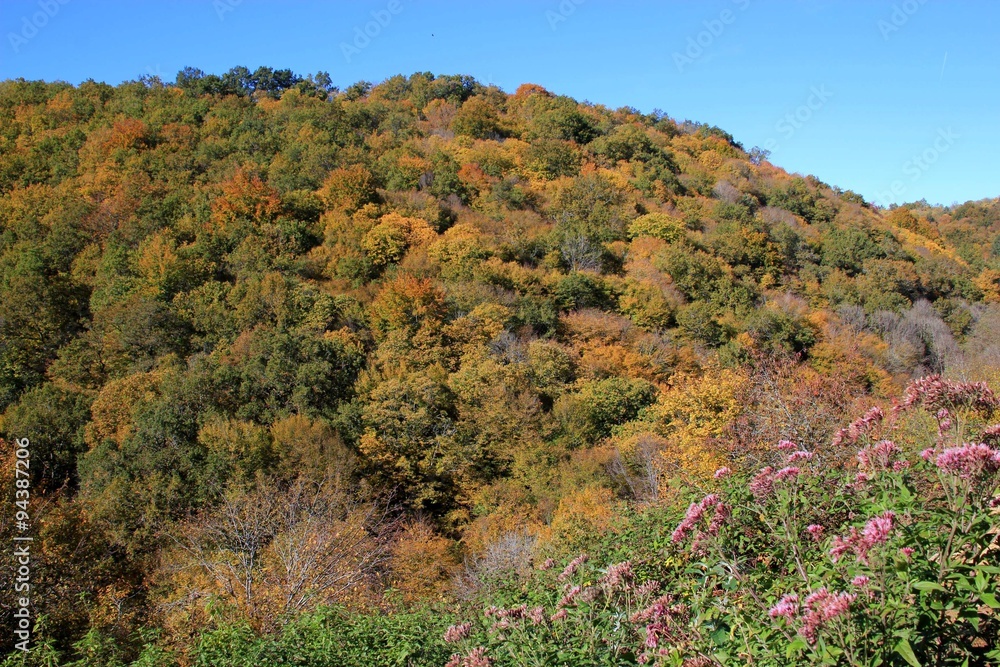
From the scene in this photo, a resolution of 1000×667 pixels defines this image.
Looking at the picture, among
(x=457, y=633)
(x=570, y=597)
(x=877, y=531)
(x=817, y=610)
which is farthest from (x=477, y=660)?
(x=877, y=531)

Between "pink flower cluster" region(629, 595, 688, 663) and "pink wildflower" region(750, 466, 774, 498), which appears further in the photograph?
"pink wildflower" region(750, 466, 774, 498)

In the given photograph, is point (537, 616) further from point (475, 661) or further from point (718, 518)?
point (718, 518)

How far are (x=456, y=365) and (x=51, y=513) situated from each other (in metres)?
15.8

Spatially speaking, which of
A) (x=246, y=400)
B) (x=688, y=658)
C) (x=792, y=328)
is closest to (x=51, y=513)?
(x=246, y=400)

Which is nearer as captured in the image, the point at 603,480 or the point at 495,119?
the point at 603,480

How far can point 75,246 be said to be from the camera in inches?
1383

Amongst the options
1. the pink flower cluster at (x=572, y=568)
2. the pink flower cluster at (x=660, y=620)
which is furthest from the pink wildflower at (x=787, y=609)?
the pink flower cluster at (x=572, y=568)

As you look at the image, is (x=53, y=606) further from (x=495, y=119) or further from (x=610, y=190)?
(x=495, y=119)

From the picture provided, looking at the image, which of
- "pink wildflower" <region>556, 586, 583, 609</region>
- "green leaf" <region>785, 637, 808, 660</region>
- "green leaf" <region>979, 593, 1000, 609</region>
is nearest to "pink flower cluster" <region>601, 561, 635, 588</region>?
"pink wildflower" <region>556, 586, 583, 609</region>

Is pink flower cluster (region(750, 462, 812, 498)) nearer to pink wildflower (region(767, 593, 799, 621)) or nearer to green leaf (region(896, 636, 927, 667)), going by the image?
pink wildflower (region(767, 593, 799, 621))

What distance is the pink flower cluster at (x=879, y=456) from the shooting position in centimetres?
299

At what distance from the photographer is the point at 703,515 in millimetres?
3113

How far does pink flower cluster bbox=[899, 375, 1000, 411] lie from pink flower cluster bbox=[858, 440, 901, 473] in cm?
29

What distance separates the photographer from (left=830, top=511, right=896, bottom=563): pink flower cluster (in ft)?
7.66
